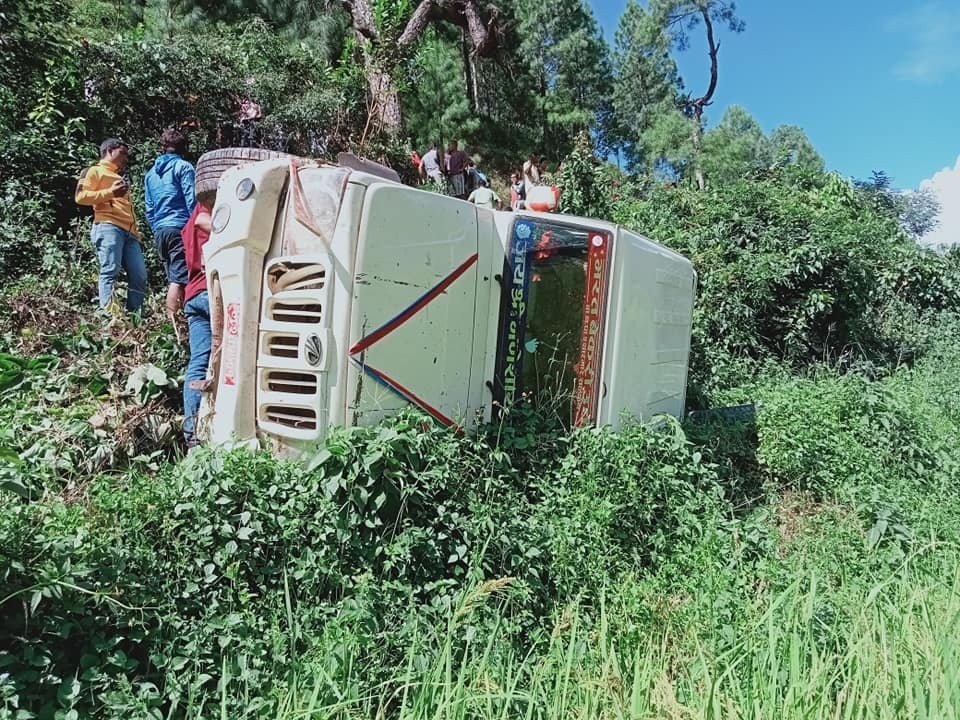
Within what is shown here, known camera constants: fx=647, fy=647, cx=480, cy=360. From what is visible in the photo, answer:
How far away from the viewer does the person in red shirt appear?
368 centimetres

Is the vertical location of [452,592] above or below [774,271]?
below

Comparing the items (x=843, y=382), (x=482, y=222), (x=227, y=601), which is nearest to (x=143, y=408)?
(x=227, y=601)

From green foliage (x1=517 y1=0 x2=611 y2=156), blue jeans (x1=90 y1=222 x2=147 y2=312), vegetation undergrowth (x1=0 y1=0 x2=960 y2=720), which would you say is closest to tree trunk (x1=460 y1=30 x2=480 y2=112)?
green foliage (x1=517 y1=0 x2=611 y2=156)

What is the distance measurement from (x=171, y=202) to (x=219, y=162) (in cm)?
127

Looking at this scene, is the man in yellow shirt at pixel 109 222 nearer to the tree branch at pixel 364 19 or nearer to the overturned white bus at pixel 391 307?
the overturned white bus at pixel 391 307

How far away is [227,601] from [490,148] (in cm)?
1990

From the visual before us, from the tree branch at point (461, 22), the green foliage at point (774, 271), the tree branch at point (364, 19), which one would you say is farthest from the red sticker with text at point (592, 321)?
the tree branch at point (364, 19)

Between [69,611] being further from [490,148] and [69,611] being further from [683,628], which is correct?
[490,148]

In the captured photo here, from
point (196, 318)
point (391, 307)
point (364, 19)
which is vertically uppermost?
point (364, 19)

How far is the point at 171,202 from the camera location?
16.1 feet

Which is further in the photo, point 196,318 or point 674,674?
point 196,318

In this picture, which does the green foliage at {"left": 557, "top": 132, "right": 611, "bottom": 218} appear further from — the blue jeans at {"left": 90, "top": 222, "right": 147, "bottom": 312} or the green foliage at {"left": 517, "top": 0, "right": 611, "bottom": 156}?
the green foliage at {"left": 517, "top": 0, "right": 611, "bottom": 156}

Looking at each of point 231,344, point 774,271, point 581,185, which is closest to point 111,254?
point 231,344

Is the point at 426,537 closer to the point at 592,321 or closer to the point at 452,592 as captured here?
the point at 452,592
